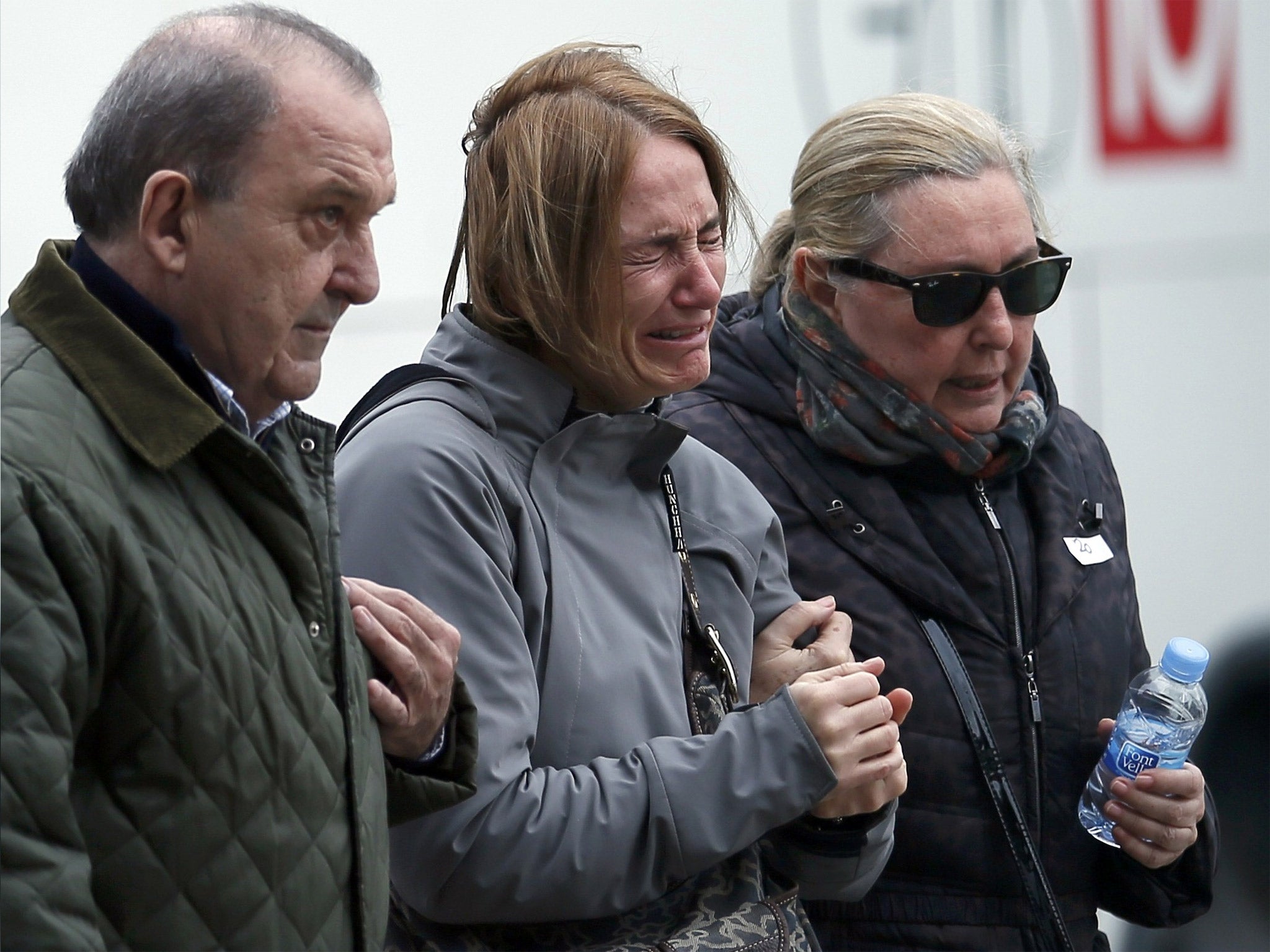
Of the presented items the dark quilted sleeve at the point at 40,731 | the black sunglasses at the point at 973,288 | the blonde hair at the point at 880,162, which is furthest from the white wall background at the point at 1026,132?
the dark quilted sleeve at the point at 40,731

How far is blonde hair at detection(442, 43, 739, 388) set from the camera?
6.01ft

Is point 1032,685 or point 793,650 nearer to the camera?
point 793,650

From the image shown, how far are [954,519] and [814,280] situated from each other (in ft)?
1.40

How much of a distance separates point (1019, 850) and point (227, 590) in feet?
4.40

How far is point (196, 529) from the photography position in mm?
1201

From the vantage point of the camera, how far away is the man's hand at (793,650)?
195 centimetres

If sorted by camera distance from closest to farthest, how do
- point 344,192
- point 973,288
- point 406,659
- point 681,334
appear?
point 344,192 → point 406,659 → point 681,334 → point 973,288

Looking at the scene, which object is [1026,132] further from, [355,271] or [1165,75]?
[355,271]

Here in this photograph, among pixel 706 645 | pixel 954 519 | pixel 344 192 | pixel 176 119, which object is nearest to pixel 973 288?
pixel 954 519

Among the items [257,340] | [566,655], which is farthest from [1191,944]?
[257,340]

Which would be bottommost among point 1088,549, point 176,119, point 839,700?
point 1088,549

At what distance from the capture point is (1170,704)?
7.02 feet

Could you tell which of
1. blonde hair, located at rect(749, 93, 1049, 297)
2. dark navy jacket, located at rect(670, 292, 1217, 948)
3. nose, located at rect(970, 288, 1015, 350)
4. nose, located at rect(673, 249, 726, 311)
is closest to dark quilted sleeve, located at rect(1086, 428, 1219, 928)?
dark navy jacket, located at rect(670, 292, 1217, 948)

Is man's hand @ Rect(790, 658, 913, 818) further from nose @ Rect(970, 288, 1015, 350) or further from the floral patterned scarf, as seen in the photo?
nose @ Rect(970, 288, 1015, 350)
